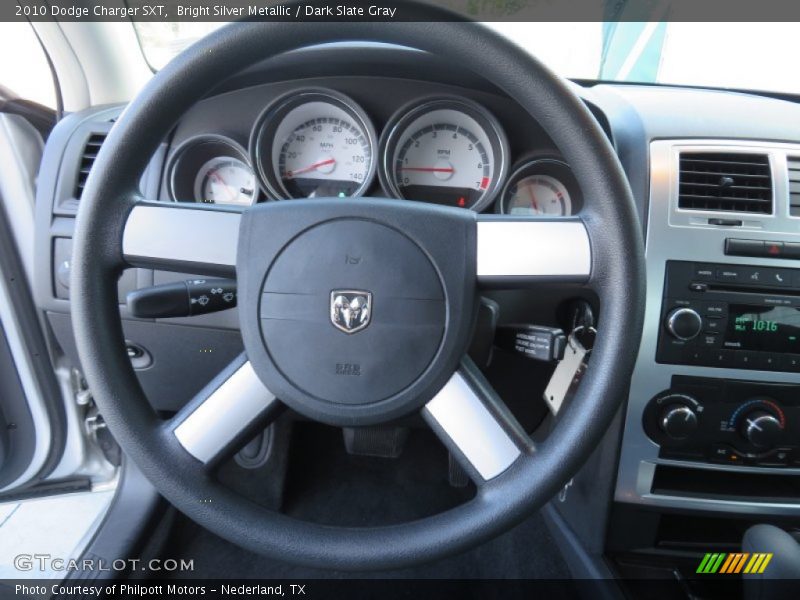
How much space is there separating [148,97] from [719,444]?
1268mm

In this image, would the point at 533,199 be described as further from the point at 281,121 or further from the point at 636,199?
the point at 281,121

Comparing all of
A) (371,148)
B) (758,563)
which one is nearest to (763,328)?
(758,563)

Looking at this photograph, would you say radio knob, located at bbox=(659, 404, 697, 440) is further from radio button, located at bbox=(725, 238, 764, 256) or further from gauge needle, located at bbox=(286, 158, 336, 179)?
gauge needle, located at bbox=(286, 158, 336, 179)

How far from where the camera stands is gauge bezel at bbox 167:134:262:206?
1.28 metres

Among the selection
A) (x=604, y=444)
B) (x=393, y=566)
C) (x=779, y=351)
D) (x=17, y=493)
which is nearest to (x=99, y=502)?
(x=17, y=493)

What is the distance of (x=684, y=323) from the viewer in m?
1.07

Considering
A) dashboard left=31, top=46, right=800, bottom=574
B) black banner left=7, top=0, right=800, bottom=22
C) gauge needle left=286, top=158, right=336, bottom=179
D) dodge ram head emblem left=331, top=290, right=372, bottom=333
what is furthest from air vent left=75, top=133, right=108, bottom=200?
dodge ram head emblem left=331, top=290, right=372, bottom=333

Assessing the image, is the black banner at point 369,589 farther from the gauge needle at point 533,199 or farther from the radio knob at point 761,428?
the gauge needle at point 533,199

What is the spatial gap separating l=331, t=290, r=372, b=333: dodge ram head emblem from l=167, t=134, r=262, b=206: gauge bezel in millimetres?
610

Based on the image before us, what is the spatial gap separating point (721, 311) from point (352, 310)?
781 mm

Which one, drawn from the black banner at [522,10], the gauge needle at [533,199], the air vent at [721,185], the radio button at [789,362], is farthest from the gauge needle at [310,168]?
the radio button at [789,362]

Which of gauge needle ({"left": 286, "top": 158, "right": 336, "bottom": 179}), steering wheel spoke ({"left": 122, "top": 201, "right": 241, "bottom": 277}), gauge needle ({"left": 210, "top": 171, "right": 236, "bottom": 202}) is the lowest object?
steering wheel spoke ({"left": 122, "top": 201, "right": 241, "bottom": 277})

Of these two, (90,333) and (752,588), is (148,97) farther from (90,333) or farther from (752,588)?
(752,588)

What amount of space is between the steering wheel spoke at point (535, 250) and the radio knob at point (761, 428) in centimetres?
63
